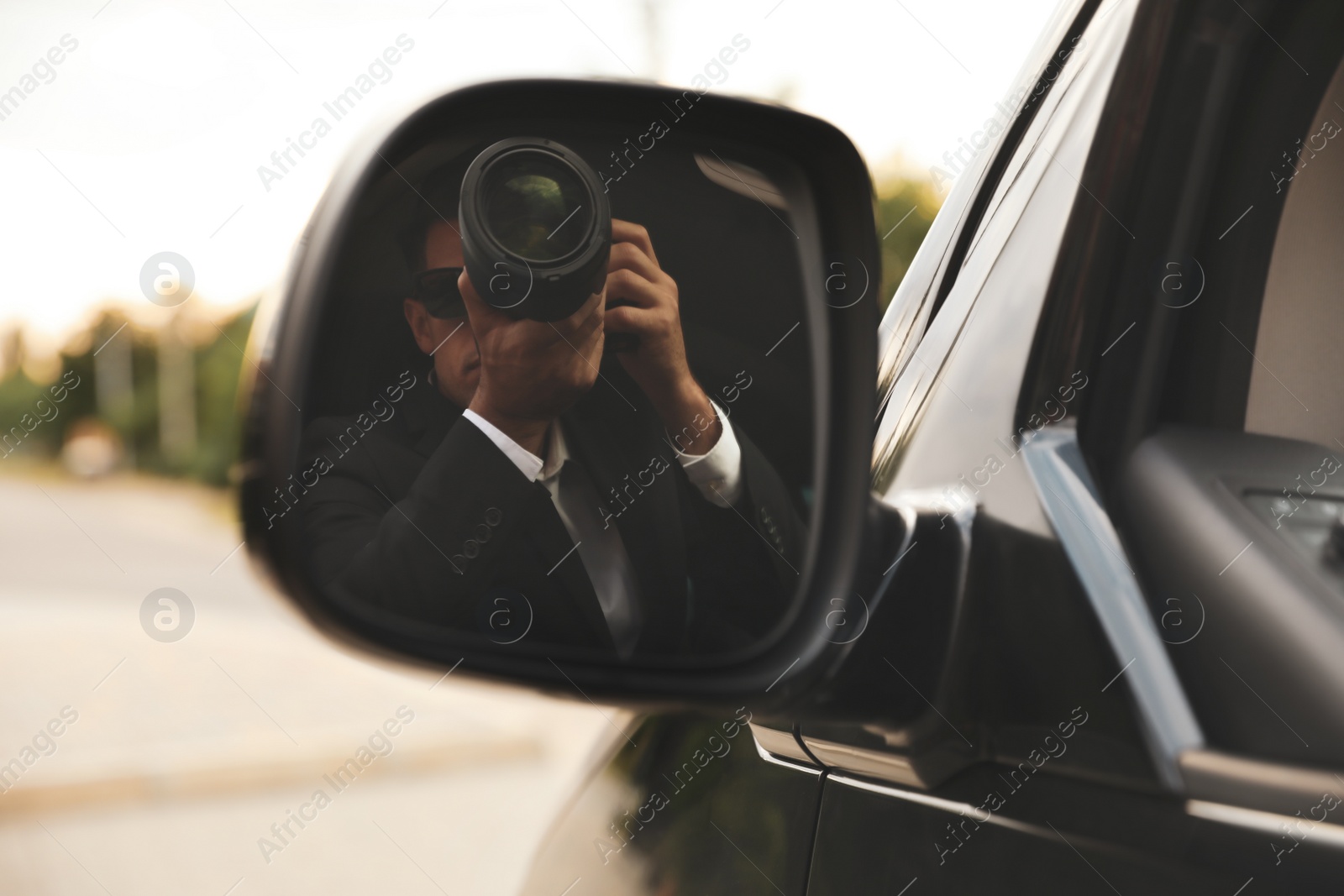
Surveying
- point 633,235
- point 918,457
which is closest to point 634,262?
point 633,235

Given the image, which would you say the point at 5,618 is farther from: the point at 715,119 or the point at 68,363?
the point at 68,363

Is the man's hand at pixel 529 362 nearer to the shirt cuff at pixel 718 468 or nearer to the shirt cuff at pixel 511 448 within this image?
the shirt cuff at pixel 511 448

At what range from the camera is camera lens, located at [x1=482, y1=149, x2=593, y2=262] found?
2.69 ft

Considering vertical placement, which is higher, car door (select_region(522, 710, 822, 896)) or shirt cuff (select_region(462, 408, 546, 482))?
shirt cuff (select_region(462, 408, 546, 482))

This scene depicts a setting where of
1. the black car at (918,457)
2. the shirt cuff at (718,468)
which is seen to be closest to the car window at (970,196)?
the black car at (918,457)

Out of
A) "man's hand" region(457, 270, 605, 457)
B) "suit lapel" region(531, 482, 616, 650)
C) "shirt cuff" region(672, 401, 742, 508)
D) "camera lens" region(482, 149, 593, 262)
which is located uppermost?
"camera lens" region(482, 149, 593, 262)

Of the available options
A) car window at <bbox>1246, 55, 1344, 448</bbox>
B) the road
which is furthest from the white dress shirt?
the road

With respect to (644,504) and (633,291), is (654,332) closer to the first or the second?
(633,291)

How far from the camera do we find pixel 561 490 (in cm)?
92

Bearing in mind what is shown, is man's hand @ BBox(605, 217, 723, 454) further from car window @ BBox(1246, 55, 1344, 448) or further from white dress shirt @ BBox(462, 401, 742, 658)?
car window @ BBox(1246, 55, 1344, 448)

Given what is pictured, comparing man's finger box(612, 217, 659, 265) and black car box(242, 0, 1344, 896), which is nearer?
black car box(242, 0, 1344, 896)

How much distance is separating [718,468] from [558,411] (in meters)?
0.16

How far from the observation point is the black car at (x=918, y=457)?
2.59 feet

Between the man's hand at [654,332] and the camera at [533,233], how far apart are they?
0.08ft
